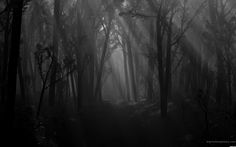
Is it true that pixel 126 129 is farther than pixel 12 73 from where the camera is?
Yes

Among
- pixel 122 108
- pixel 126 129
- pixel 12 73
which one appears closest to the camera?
pixel 12 73

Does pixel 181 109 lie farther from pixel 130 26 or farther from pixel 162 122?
pixel 130 26

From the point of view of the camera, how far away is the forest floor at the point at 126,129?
11469 millimetres

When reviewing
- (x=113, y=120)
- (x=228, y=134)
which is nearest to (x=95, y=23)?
(x=113, y=120)

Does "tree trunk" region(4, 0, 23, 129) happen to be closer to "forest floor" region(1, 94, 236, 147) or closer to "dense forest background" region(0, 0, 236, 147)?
"dense forest background" region(0, 0, 236, 147)

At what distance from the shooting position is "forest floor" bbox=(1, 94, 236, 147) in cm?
1147

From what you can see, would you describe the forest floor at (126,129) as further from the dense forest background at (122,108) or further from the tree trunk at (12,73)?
the tree trunk at (12,73)

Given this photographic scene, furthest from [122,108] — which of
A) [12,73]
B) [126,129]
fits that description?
[12,73]

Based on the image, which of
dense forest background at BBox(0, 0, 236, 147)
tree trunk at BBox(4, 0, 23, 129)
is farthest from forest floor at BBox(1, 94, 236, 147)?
tree trunk at BBox(4, 0, 23, 129)

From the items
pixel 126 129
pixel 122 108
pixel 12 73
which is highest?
pixel 12 73

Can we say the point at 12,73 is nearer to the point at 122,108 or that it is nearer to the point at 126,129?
the point at 126,129

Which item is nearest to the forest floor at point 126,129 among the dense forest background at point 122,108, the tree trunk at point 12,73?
the dense forest background at point 122,108

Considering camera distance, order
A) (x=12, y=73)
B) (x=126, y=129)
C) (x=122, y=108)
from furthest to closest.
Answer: (x=122, y=108) < (x=126, y=129) < (x=12, y=73)

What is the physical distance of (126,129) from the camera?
1463 centimetres
